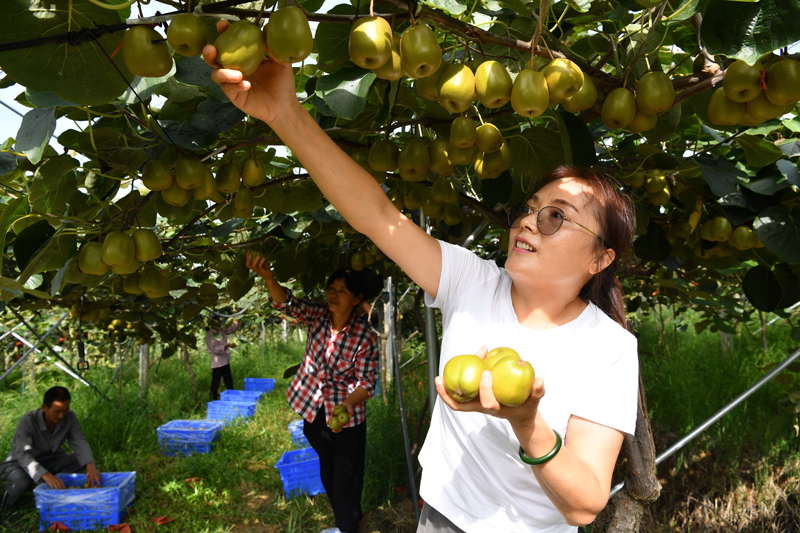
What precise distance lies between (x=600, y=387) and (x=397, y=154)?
85 cm

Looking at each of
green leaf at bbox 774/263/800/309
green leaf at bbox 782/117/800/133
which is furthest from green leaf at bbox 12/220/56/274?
green leaf at bbox 774/263/800/309

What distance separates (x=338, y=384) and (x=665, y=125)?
9.11 ft

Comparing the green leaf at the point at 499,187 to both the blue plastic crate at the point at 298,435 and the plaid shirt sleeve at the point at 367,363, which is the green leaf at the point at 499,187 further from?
the blue plastic crate at the point at 298,435

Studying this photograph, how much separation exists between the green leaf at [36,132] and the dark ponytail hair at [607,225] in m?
1.18

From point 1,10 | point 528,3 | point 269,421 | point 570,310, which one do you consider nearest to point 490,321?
point 570,310

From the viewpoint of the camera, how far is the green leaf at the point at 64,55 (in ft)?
2.96

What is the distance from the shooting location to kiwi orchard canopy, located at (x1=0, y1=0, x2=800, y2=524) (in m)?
0.94

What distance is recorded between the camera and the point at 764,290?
2.38 metres

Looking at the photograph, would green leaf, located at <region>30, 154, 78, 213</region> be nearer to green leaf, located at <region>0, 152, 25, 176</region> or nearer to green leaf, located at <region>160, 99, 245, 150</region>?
green leaf, located at <region>0, 152, 25, 176</region>

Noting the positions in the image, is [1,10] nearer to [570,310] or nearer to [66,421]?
[570,310]

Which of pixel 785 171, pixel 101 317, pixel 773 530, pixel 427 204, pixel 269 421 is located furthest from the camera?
pixel 269 421

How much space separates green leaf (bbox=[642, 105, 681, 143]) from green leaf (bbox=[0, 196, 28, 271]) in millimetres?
1737

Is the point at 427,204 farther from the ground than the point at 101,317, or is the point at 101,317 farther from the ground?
the point at 427,204

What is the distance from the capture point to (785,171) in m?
1.73
